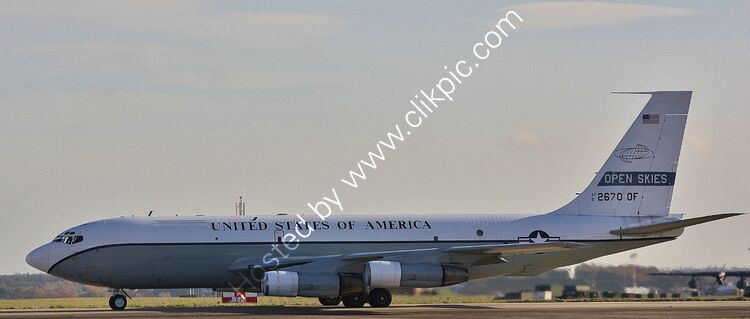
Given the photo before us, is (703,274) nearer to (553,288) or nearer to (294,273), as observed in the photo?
(553,288)

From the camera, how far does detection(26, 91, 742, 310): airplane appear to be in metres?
46.1

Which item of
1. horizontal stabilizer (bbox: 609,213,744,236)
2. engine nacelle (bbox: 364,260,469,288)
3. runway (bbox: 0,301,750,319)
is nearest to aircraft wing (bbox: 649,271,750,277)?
horizontal stabilizer (bbox: 609,213,744,236)

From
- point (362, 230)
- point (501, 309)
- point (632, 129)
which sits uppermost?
point (632, 129)

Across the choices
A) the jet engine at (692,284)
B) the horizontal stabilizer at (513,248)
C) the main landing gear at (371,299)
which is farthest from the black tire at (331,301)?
the jet engine at (692,284)

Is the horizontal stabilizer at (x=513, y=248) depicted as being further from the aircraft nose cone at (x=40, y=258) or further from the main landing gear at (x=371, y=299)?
the aircraft nose cone at (x=40, y=258)

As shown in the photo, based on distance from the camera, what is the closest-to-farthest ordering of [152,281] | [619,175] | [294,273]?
[294,273] < [152,281] < [619,175]

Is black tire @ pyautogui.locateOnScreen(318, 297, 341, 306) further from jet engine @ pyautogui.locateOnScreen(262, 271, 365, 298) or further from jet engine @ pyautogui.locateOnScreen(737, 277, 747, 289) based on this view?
jet engine @ pyautogui.locateOnScreen(737, 277, 747, 289)

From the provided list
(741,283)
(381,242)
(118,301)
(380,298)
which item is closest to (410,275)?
(380,298)

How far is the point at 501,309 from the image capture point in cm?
4494

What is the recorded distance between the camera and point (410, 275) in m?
45.5

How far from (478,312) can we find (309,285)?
597cm

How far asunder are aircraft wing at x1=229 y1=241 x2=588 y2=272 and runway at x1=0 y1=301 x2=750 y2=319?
1.58 m

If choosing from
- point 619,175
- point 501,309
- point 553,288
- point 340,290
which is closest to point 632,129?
point 619,175

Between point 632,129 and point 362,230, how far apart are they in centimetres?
1142
